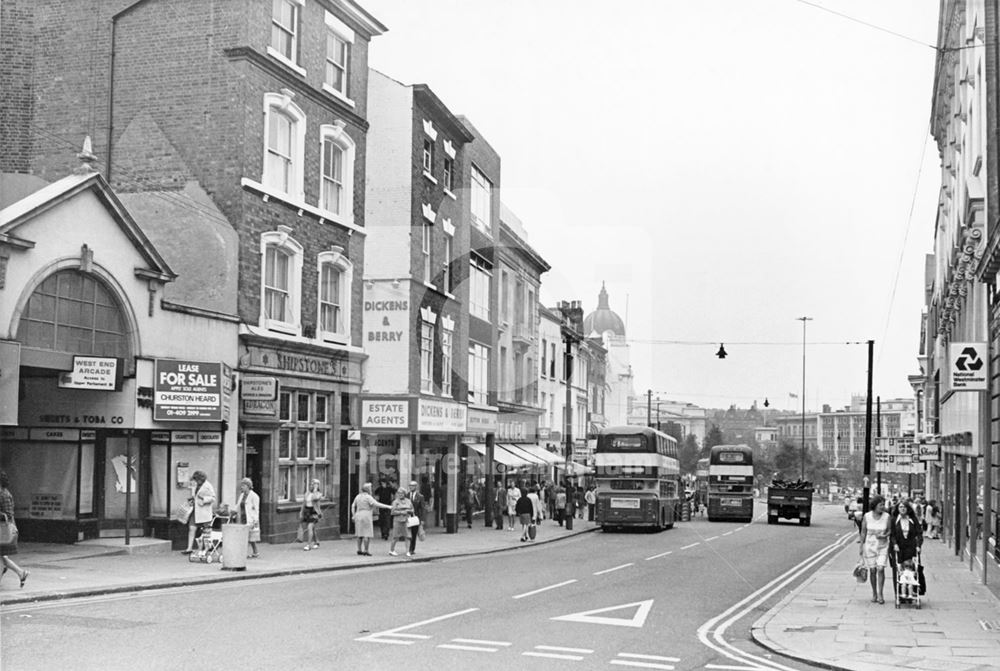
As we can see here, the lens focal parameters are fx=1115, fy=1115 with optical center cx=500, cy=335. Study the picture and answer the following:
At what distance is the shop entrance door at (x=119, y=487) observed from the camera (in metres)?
23.0

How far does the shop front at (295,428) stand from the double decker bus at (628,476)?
40.2 feet

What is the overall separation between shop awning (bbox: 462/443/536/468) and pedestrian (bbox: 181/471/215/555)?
19.8 metres

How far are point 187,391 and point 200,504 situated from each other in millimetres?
2470

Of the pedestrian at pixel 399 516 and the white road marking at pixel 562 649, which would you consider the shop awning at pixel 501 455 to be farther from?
the white road marking at pixel 562 649

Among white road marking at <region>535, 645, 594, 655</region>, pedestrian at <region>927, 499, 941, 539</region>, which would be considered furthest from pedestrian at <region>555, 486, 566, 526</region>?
white road marking at <region>535, 645, 594, 655</region>

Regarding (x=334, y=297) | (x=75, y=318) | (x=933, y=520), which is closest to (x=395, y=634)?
(x=75, y=318)

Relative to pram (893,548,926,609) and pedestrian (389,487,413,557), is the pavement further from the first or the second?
pedestrian (389,487,413,557)

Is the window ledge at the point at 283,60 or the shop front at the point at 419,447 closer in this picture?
the window ledge at the point at 283,60

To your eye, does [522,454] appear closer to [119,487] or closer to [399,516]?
[399,516]

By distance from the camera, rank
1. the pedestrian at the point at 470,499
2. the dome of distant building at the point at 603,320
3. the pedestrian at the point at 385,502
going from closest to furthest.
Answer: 1. the pedestrian at the point at 385,502
2. the pedestrian at the point at 470,499
3. the dome of distant building at the point at 603,320

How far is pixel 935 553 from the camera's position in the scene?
108ft

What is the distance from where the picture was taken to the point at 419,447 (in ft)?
121

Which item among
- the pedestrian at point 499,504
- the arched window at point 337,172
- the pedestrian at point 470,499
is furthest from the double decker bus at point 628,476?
the arched window at point 337,172

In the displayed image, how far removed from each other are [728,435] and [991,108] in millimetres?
146773
